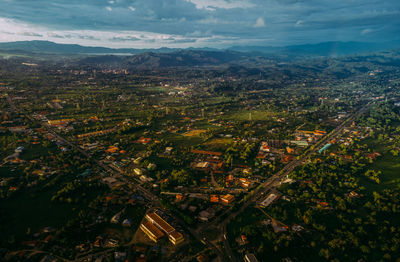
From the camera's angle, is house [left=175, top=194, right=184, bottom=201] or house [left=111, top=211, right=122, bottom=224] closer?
house [left=111, top=211, right=122, bottom=224]

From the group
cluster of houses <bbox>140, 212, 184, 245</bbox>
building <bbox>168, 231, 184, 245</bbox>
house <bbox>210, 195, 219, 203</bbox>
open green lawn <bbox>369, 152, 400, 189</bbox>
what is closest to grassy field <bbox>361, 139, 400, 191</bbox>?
open green lawn <bbox>369, 152, 400, 189</bbox>

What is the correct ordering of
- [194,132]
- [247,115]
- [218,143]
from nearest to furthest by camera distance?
[218,143], [194,132], [247,115]

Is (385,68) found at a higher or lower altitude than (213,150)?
higher

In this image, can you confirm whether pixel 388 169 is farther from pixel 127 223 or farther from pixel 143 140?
pixel 143 140

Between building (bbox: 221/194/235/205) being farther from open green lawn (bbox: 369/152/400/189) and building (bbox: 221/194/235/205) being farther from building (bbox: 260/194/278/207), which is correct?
open green lawn (bbox: 369/152/400/189)

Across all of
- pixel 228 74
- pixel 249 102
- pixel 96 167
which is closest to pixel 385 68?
pixel 228 74

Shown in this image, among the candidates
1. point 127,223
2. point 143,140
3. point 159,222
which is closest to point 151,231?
point 159,222

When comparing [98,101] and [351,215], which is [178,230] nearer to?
[351,215]
